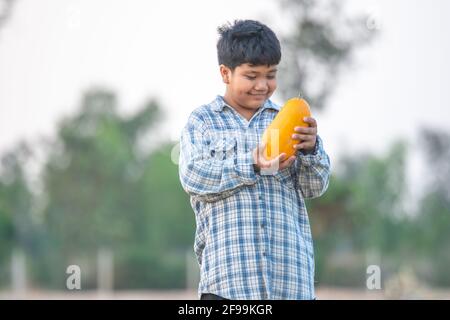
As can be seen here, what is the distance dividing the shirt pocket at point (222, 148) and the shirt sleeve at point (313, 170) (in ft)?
0.76

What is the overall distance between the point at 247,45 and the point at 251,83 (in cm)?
14

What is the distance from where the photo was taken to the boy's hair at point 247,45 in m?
3.25

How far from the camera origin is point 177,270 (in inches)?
1073

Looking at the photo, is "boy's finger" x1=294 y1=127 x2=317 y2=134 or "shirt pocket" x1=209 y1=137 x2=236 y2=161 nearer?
"boy's finger" x1=294 y1=127 x2=317 y2=134

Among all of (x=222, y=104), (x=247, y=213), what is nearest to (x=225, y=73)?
(x=222, y=104)

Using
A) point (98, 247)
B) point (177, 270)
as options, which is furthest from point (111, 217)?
point (177, 270)

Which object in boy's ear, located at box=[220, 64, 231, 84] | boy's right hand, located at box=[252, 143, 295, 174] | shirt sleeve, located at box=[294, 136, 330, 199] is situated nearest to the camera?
boy's right hand, located at box=[252, 143, 295, 174]

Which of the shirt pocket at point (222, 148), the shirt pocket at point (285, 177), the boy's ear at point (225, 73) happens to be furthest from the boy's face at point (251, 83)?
the shirt pocket at point (285, 177)

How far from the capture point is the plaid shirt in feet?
10.5

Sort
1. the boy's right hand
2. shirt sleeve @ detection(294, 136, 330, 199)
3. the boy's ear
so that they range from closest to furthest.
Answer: the boy's right hand < shirt sleeve @ detection(294, 136, 330, 199) < the boy's ear

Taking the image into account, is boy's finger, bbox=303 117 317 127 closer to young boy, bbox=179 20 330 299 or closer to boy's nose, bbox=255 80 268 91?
young boy, bbox=179 20 330 299

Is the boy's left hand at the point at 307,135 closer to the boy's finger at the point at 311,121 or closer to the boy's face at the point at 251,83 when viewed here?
the boy's finger at the point at 311,121

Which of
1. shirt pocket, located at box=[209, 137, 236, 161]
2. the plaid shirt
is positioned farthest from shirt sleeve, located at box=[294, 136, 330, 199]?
shirt pocket, located at box=[209, 137, 236, 161]
